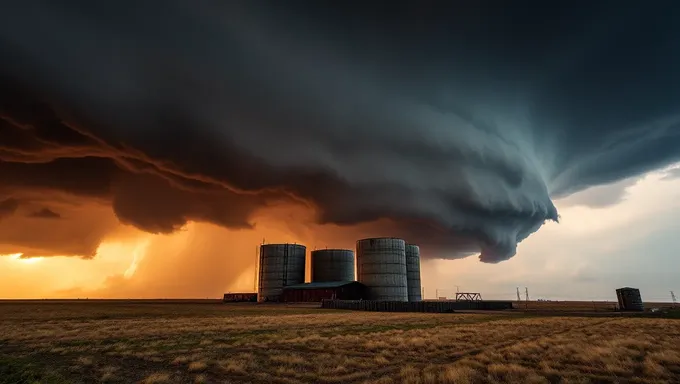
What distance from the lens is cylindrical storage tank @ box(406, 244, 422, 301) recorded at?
350 feet

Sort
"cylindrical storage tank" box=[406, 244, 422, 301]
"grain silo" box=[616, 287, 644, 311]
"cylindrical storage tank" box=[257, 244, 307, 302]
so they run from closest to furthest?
"grain silo" box=[616, 287, 644, 311], "cylindrical storage tank" box=[257, 244, 307, 302], "cylindrical storage tank" box=[406, 244, 422, 301]

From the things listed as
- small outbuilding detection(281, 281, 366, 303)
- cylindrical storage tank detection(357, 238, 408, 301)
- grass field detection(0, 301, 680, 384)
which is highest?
cylindrical storage tank detection(357, 238, 408, 301)

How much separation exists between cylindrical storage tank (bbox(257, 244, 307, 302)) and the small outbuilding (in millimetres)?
8598

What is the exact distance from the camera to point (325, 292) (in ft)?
286

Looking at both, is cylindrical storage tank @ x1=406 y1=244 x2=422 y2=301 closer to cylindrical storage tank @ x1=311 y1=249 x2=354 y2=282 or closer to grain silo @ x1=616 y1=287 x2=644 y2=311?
cylindrical storage tank @ x1=311 y1=249 x2=354 y2=282

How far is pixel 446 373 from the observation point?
50.0 ft

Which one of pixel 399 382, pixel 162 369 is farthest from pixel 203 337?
pixel 399 382

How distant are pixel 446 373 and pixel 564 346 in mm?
12095

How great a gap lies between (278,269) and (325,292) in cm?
2366

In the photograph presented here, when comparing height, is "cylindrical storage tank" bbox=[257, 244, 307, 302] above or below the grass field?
above

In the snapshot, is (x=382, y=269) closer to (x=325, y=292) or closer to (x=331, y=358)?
(x=325, y=292)

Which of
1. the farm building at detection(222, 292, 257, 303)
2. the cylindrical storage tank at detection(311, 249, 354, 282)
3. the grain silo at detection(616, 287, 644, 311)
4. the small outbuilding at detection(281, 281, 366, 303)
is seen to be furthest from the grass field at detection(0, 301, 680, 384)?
the farm building at detection(222, 292, 257, 303)

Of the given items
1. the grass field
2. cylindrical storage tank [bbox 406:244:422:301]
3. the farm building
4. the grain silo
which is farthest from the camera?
the farm building

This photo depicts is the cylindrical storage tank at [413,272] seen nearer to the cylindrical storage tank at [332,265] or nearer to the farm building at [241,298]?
the cylindrical storage tank at [332,265]
